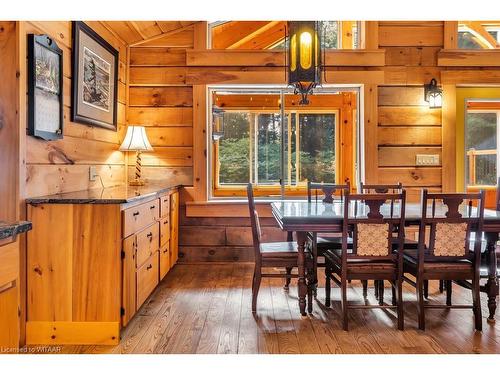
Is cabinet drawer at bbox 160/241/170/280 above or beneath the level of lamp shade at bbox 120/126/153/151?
beneath

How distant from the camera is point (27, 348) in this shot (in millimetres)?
2395

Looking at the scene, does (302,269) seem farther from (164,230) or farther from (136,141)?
(136,141)

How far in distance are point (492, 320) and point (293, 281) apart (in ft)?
5.40

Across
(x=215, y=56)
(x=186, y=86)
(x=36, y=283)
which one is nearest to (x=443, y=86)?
(x=215, y=56)

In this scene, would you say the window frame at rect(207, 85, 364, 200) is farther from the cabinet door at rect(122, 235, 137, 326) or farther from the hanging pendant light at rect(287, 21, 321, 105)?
the cabinet door at rect(122, 235, 137, 326)

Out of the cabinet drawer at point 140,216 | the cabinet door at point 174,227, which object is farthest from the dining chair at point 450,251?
the cabinet door at point 174,227

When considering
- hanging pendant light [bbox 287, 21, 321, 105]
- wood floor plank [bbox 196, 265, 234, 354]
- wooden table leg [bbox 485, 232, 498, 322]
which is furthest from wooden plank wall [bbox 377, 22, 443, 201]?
wood floor plank [bbox 196, 265, 234, 354]

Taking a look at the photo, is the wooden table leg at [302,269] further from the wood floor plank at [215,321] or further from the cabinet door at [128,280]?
the cabinet door at [128,280]

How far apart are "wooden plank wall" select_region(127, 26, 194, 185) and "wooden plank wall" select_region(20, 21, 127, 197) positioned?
0.99 ft

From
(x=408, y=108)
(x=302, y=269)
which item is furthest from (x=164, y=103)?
(x=408, y=108)

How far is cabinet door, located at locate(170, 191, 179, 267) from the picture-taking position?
162 inches

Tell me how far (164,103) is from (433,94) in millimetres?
2980

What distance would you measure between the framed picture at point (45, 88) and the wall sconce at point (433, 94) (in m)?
3.67

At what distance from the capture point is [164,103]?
4496mm
